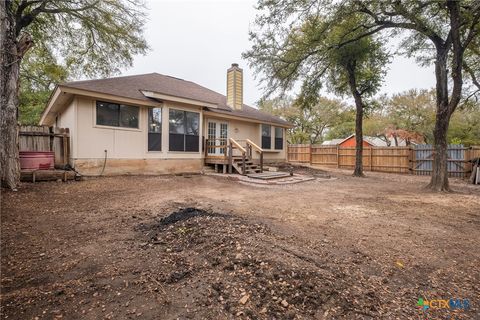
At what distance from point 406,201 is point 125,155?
962cm

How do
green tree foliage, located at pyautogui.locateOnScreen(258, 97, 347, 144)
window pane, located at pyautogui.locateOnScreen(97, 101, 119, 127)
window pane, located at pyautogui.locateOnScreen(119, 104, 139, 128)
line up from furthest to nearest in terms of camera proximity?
1. green tree foliage, located at pyautogui.locateOnScreen(258, 97, 347, 144)
2. window pane, located at pyautogui.locateOnScreen(119, 104, 139, 128)
3. window pane, located at pyautogui.locateOnScreen(97, 101, 119, 127)

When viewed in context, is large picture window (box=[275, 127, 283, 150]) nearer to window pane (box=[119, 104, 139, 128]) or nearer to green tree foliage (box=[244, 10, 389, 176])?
green tree foliage (box=[244, 10, 389, 176])

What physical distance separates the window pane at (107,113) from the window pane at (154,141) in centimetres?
139

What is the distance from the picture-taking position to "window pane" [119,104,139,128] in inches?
360

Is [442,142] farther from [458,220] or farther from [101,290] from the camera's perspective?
[101,290]

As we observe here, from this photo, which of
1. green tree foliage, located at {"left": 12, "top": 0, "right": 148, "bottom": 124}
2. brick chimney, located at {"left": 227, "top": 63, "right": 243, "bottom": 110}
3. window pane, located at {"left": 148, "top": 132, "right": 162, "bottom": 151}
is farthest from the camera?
window pane, located at {"left": 148, "top": 132, "right": 162, "bottom": 151}

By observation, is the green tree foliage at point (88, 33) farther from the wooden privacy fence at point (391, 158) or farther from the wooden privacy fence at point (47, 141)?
the wooden privacy fence at point (391, 158)

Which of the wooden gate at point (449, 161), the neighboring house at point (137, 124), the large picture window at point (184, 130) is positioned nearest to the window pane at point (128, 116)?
the neighboring house at point (137, 124)

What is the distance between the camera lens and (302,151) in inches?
854

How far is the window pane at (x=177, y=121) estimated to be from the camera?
Answer: 10.3 meters

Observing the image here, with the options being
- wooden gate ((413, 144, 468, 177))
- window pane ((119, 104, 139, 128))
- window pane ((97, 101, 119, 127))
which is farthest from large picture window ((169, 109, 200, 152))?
wooden gate ((413, 144, 468, 177))

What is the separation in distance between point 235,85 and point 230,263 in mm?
8283

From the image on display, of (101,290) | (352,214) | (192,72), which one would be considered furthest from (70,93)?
(192,72)

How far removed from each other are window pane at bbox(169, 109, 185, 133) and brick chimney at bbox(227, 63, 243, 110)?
8.16ft
